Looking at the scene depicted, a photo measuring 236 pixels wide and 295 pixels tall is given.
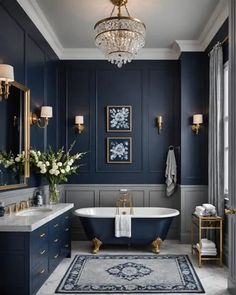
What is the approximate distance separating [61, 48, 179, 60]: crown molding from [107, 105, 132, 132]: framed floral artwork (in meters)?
0.88

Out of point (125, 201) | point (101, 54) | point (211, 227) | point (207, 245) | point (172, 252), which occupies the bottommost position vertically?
point (172, 252)

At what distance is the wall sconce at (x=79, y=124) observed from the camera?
19.3ft

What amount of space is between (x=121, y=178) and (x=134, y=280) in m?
2.36

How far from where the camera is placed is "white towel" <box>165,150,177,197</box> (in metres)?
5.86

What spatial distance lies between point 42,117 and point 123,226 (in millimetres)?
1843

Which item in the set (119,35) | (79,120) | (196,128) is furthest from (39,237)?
(196,128)

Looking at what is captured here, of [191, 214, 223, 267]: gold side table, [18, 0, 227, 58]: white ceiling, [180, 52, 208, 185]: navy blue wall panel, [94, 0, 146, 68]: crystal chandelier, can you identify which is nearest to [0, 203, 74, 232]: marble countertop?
[94, 0, 146, 68]: crystal chandelier

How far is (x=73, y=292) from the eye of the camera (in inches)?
139

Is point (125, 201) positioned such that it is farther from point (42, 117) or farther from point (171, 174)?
point (42, 117)

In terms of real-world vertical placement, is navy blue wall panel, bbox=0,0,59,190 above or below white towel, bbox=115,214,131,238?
above

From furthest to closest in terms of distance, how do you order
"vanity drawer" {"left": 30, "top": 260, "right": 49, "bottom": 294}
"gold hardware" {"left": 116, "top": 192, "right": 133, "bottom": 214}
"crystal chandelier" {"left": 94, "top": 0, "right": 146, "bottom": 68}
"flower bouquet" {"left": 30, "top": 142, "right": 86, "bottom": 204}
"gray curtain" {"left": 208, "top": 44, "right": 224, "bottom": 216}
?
"gold hardware" {"left": 116, "top": 192, "right": 133, "bottom": 214}, "gray curtain" {"left": 208, "top": 44, "right": 224, "bottom": 216}, "flower bouquet" {"left": 30, "top": 142, "right": 86, "bottom": 204}, "crystal chandelier" {"left": 94, "top": 0, "right": 146, "bottom": 68}, "vanity drawer" {"left": 30, "top": 260, "right": 49, "bottom": 294}

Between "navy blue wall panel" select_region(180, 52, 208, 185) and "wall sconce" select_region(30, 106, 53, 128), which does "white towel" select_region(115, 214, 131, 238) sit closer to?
"navy blue wall panel" select_region(180, 52, 208, 185)

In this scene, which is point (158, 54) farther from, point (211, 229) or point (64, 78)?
point (211, 229)

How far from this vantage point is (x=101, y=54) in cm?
603
